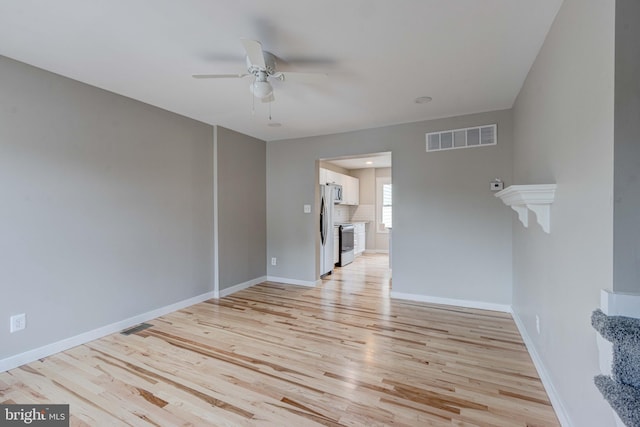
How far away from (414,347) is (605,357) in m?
1.67

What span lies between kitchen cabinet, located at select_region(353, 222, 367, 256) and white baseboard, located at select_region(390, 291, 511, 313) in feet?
11.7

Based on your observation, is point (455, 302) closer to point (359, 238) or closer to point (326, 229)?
point (326, 229)

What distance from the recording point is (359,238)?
7801mm

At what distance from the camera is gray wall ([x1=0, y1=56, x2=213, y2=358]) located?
2.28 metres

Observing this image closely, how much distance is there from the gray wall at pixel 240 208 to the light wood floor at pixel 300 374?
1.02 m

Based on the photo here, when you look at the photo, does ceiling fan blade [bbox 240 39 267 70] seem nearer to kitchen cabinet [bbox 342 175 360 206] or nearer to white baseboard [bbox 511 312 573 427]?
white baseboard [bbox 511 312 573 427]

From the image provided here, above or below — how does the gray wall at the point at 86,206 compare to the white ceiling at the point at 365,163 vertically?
below

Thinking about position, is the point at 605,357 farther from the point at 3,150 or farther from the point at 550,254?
the point at 3,150

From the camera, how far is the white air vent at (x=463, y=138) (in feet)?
11.4

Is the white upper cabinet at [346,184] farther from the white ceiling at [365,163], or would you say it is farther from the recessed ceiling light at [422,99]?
the recessed ceiling light at [422,99]

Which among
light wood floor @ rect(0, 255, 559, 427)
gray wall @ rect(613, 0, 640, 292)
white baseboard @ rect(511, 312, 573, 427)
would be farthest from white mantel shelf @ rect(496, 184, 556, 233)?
light wood floor @ rect(0, 255, 559, 427)

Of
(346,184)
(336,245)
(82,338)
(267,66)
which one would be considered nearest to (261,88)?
(267,66)

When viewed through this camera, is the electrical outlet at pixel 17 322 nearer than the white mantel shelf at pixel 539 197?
No

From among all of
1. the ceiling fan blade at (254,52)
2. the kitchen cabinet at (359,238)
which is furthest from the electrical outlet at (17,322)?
the kitchen cabinet at (359,238)
